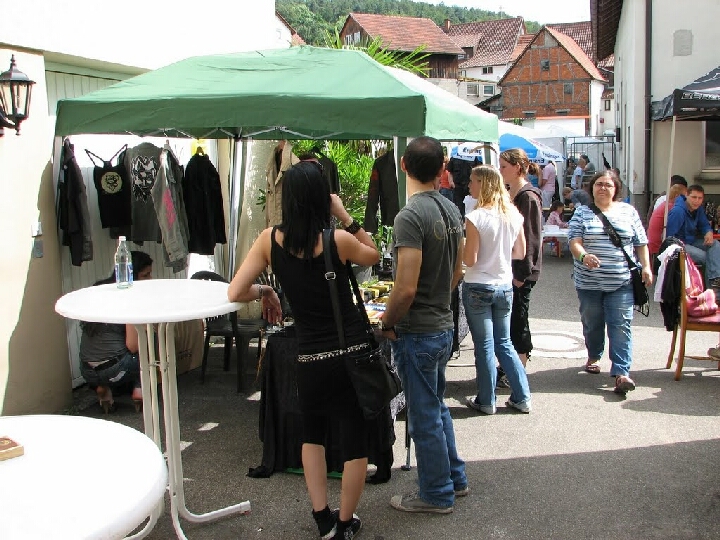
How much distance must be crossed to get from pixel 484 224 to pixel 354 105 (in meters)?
1.14

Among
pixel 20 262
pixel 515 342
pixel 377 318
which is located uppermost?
pixel 20 262

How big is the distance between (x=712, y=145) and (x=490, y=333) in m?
8.71

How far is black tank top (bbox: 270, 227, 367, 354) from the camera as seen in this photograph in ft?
10.1

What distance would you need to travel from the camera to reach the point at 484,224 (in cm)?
474

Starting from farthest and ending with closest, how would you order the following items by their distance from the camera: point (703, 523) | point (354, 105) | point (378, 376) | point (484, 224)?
point (484, 224) < point (354, 105) < point (703, 523) < point (378, 376)

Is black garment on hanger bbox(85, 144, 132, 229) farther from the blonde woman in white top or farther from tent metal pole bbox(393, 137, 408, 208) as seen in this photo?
the blonde woman in white top

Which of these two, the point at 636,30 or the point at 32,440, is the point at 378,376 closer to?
the point at 32,440

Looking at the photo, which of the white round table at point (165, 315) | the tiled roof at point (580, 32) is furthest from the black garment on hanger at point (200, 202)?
the tiled roof at point (580, 32)

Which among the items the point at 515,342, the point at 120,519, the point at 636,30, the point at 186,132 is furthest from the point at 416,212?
the point at 636,30

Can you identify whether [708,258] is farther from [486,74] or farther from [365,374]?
[486,74]

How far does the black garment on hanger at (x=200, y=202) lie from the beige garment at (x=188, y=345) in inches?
26.9

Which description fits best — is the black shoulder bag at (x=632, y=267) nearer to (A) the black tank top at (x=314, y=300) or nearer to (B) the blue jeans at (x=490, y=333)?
(B) the blue jeans at (x=490, y=333)

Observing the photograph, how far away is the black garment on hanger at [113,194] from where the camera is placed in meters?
5.96

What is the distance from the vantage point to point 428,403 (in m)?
3.54
